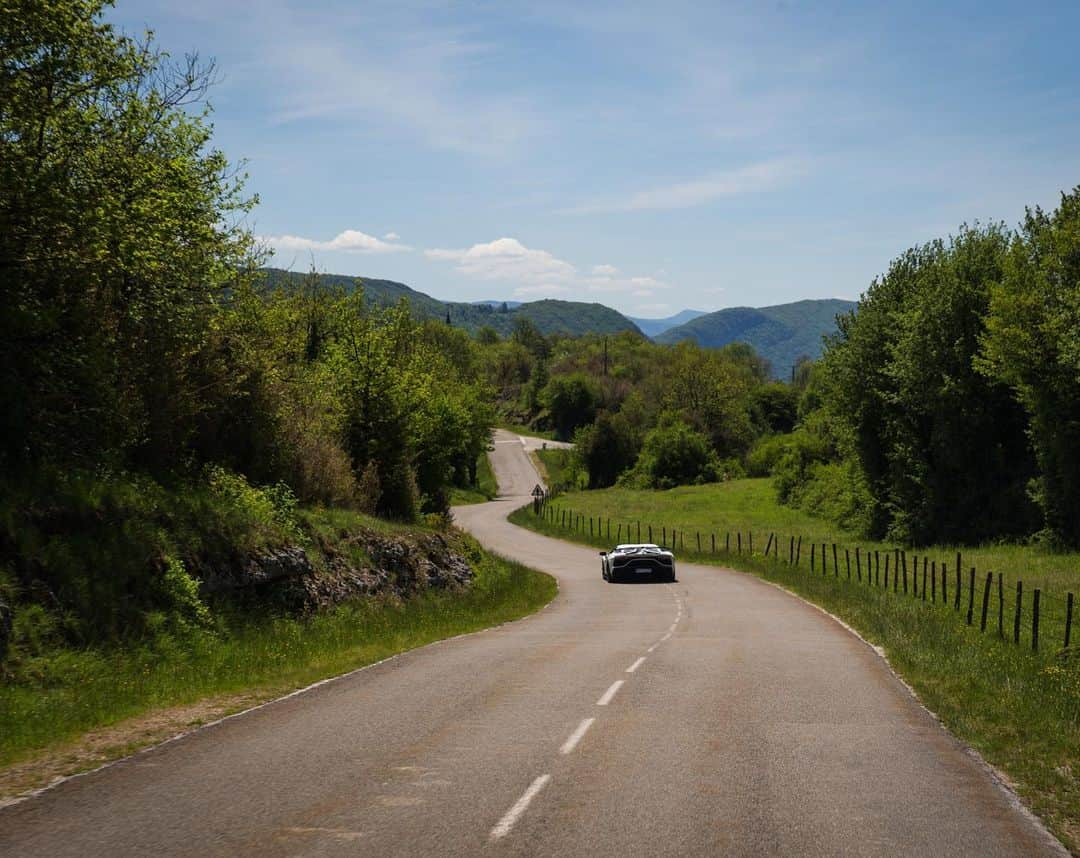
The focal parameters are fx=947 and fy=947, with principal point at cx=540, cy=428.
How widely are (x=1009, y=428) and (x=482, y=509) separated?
47.2 meters

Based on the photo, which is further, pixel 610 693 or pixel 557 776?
pixel 610 693

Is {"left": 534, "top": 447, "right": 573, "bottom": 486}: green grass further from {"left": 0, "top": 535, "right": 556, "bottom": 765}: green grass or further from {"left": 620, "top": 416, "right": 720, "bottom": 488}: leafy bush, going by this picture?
{"left": 0, "top": 535, "right": 556, "bottom": 765}: green grass

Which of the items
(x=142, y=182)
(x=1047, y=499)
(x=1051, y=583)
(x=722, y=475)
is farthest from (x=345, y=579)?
(x=722, y=475)

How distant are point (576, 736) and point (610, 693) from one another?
9.06 ft

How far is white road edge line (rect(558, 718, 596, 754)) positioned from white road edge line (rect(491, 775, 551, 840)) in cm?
104

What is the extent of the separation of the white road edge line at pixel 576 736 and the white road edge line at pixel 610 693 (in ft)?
3.67

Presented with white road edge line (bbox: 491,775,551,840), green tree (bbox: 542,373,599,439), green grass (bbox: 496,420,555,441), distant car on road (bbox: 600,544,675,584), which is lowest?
distant car on road (bbox: 600,544,675,584)

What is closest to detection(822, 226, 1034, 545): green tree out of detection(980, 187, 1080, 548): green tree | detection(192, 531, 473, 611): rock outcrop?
detection(980, 187, 1080, 548): green tree

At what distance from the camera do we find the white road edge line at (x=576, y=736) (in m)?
9.10

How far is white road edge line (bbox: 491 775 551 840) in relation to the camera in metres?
6.56

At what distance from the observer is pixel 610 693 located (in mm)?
12391

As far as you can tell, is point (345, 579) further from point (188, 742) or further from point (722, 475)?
point (722, 475)

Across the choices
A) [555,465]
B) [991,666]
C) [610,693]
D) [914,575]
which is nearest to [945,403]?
[914,575]

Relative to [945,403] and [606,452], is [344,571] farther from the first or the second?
[606,452]
